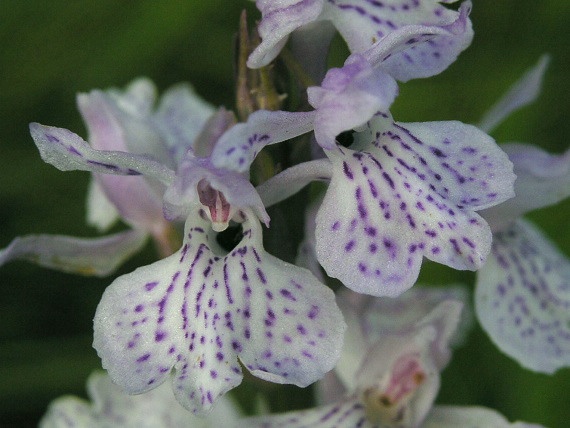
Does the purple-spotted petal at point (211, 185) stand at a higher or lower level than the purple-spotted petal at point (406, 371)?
higher

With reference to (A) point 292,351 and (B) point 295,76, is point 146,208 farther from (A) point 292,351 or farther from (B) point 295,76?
(A) point 292,351

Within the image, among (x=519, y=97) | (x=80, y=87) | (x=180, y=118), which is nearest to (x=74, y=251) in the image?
Result: (x=180, y=118)

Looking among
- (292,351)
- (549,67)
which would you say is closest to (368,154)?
(292,351)

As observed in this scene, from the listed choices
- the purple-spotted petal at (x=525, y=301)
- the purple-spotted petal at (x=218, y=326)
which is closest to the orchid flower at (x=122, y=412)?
the purple-spotted petal at (x=525, y=301)

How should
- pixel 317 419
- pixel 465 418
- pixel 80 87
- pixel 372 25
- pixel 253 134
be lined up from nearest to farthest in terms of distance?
pixel 253 134 < pixel 372 25 < pixel 317 419 < pixel 465 418 < pixel 80 87

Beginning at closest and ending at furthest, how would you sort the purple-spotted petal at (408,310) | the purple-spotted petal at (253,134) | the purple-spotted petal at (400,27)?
the purple-spotted petal at (253,134) → the purple-spotted petal at (400,27) → the purple-spotted petal at (408,310)

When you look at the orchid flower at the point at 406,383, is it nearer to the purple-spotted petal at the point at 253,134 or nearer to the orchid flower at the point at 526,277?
the orchid flower at the point at 526,277

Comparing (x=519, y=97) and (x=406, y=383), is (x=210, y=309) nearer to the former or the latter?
(x=406, y=383)
